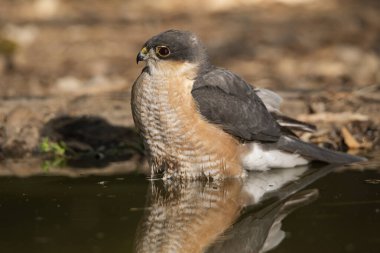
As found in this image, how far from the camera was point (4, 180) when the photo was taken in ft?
25.3

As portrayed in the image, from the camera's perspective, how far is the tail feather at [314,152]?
8156 millimetres

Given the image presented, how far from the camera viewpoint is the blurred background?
9367 mm

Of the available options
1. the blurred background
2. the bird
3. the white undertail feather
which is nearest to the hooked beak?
the bird

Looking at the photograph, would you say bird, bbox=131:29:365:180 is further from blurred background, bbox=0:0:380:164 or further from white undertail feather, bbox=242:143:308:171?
blurred background, bbox=0:0:380:164

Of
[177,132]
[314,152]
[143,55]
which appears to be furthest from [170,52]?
[314,152]

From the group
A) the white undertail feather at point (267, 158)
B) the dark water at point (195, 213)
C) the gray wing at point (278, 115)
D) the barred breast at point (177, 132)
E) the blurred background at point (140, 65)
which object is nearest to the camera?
the dark water at point (195, 213)

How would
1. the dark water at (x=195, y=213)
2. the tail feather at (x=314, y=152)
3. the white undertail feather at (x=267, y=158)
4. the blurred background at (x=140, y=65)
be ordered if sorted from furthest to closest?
the blurred background at (x=140, y=65)
the tail feather at (x=314, y=152)
the white undertail feather at (x=267, y=158)
the dark water at (x=195, y=213)

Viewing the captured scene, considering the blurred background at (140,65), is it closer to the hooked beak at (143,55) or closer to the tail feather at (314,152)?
the tail feather at (314,152)

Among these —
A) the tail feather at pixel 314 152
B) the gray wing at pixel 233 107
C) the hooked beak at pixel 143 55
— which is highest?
the hooked beak at pixel 143 55

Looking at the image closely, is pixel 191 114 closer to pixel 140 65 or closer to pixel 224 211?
pixel 224 211

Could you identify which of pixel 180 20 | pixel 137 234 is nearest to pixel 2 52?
pixel 180 20

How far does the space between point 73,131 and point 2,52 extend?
3262mm

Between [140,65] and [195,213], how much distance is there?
221 inches

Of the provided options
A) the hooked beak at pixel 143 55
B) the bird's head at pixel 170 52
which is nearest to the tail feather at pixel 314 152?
the bird's head at pixel 170 52
